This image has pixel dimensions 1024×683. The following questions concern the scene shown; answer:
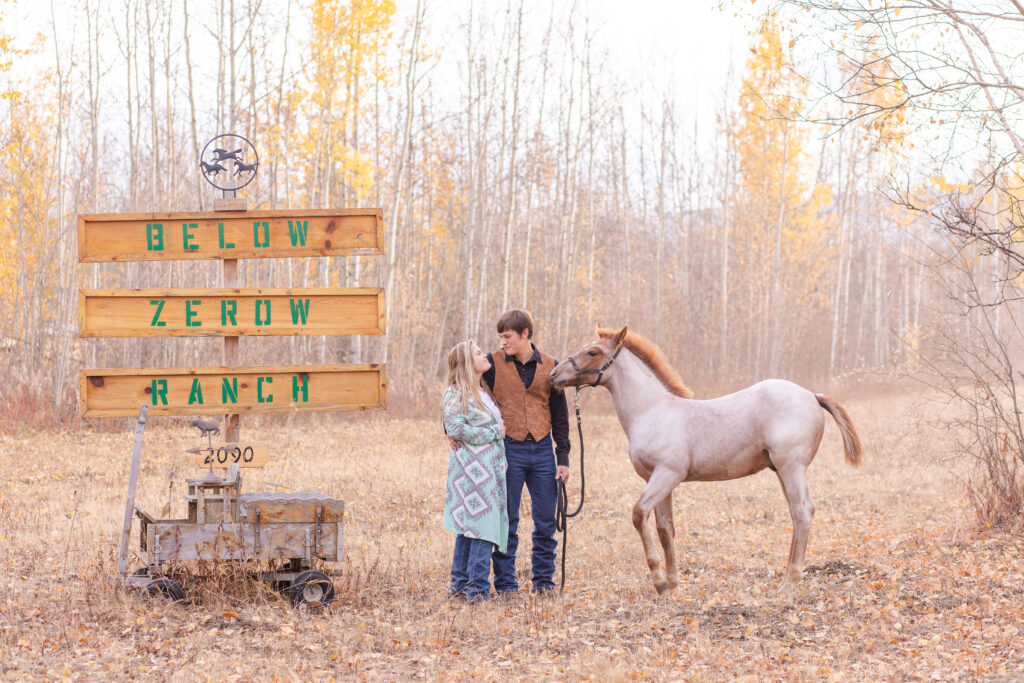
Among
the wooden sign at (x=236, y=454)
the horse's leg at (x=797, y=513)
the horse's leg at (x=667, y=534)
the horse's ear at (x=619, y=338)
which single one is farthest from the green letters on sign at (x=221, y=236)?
the horse's leg at (x=797, y=513)

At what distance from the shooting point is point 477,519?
650cm

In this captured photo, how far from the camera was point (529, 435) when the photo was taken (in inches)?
266

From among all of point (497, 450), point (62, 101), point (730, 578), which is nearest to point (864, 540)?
point (730, 578)

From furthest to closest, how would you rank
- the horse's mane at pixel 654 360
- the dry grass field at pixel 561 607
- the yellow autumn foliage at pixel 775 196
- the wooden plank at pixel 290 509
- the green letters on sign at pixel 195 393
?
the yellow autumn foliage at pixel 775 196 < the horse's mane at pixel 654 360 < the green letters on sign at pixel 195 393 < the wooden plank at pixel 290 509 < the dry grass field at pixel 561 607

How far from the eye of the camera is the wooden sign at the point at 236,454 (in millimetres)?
6266

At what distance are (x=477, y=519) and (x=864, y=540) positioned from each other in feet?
14.7

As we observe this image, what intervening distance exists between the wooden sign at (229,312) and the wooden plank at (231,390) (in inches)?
11.1

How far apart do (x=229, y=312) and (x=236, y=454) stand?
1.06 metres

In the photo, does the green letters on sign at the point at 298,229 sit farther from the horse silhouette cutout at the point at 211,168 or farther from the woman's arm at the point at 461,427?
the woman's arm at the point at 461,427

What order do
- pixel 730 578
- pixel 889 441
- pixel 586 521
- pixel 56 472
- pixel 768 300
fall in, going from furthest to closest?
pixel 768 300, pixel 889 441, pixel 56 472, pixel 586 521, pixel 730 578

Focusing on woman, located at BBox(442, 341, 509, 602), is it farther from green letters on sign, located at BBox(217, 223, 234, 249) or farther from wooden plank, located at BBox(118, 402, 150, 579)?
wooden plank, located at BBox(118, 402, 150, 579)

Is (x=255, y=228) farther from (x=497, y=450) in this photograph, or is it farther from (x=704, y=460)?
(x=704, y=460)

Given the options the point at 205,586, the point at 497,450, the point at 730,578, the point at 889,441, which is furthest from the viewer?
the point at 889,441

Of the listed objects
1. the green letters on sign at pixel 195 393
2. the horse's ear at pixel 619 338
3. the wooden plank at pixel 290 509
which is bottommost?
the wooden plank at pixel 290 509
